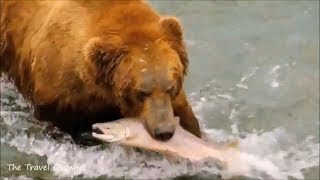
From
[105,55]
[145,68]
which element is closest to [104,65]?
[105,55]

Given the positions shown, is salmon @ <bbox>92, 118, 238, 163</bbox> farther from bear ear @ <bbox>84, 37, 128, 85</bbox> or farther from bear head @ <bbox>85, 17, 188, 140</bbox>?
bear ear @ <bbox>84, 37, 128, 85</bbox>

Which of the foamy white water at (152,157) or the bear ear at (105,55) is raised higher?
the bear ear at (105,55)

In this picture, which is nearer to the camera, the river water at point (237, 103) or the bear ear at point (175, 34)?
the bear ear at point (175, 34)

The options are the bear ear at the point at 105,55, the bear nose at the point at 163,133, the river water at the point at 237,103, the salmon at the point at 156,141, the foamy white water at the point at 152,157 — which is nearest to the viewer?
the bear nose at the point at 163,133

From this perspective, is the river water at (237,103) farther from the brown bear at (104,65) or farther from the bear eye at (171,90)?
the bear eye at (171,90)

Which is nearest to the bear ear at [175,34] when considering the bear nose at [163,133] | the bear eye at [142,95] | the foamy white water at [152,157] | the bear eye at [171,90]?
the bear eye at [171,90]

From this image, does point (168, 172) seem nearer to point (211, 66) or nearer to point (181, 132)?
point (181, 132)

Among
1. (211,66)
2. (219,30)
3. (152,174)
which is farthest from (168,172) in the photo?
(219,30)

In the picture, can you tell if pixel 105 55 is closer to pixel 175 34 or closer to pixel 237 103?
pixel 175 34

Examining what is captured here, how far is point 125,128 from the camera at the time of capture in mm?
5152

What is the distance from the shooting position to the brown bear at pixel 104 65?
5.03 m

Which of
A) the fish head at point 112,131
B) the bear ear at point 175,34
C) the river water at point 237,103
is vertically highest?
the bear ear at point 175,34

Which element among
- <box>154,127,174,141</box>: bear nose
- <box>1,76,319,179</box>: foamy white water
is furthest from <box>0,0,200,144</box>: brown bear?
<box>1,76,319,179</box>: foamy white water

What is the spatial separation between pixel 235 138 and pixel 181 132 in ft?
4.88
